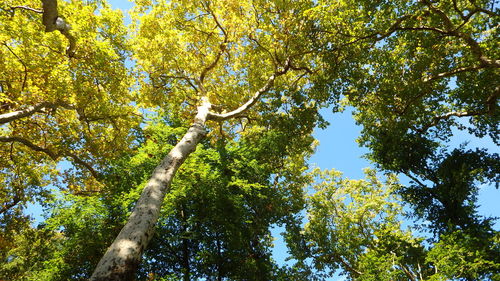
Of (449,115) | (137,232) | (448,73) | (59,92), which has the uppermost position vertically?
(449,115)

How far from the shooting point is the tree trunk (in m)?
4.16

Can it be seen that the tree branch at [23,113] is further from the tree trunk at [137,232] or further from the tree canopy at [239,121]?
the tree trunk at [137,232]

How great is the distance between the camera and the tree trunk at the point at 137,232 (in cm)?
416

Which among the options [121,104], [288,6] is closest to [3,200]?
[121,104]

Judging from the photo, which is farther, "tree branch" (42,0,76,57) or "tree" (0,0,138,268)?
"tree" (0,0,138,268)

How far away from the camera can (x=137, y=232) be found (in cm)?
491

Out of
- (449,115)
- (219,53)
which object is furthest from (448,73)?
(219,53)

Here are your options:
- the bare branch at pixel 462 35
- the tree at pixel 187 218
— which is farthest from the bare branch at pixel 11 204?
the bare branch at pixel 462 35

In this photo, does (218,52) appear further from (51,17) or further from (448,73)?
(448,73)

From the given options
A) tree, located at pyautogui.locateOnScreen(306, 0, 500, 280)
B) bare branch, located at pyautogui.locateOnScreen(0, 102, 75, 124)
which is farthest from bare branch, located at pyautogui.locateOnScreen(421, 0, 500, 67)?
bare branch, located at pyautogui.locateOnScreen(0, 102, 75, 124)

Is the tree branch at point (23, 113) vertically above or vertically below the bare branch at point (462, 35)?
below

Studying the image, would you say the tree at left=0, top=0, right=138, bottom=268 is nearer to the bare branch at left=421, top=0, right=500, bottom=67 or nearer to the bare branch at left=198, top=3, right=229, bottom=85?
the bare branch at left=198, top=3, right=229, bottom=85

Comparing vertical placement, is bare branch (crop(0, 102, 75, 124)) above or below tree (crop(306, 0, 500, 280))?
below

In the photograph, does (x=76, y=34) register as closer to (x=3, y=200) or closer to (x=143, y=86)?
(x=143, y=86)
